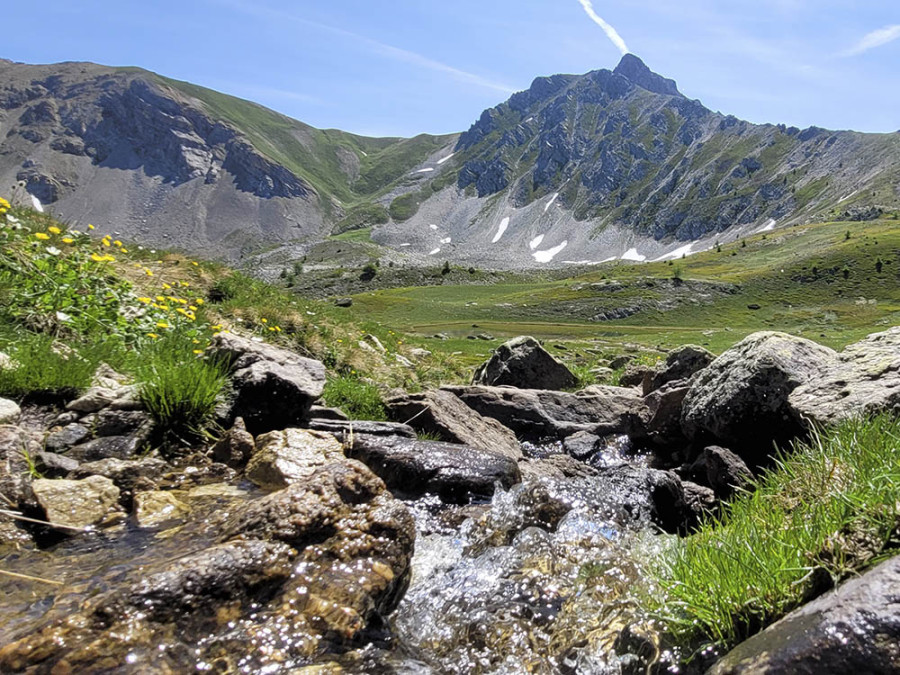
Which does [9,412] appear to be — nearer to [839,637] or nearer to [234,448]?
[234,448]

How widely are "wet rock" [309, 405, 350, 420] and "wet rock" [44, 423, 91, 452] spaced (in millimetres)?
3272

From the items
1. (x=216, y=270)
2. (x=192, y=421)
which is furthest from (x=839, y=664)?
(x=216, y=270)

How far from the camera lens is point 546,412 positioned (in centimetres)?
1638

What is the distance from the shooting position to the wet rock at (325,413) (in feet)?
29.2

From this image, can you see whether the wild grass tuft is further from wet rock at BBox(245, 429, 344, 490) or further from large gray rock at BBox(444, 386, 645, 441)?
large gray rock at BBox(444, 386, 645, 441)

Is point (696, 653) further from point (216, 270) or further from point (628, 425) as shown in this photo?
point (216, 270)

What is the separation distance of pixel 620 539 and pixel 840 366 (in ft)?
17.6

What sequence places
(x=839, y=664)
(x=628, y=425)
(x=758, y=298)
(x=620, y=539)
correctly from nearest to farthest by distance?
1. (x=839, y=664)
2. (x=620, y=539)
3. (x=628, y=425)
4. (x=758, y=298)

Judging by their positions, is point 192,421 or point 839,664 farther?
point 192,421

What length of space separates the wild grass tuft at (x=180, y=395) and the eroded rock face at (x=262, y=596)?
236cm

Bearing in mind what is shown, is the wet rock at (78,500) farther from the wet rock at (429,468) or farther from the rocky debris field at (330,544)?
the wet rock at (429,468)

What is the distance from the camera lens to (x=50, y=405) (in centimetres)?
650

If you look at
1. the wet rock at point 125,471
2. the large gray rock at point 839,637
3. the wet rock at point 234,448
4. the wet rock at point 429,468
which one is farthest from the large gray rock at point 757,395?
the wet rock at point 125,471

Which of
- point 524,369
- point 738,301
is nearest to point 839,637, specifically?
point 524,369
